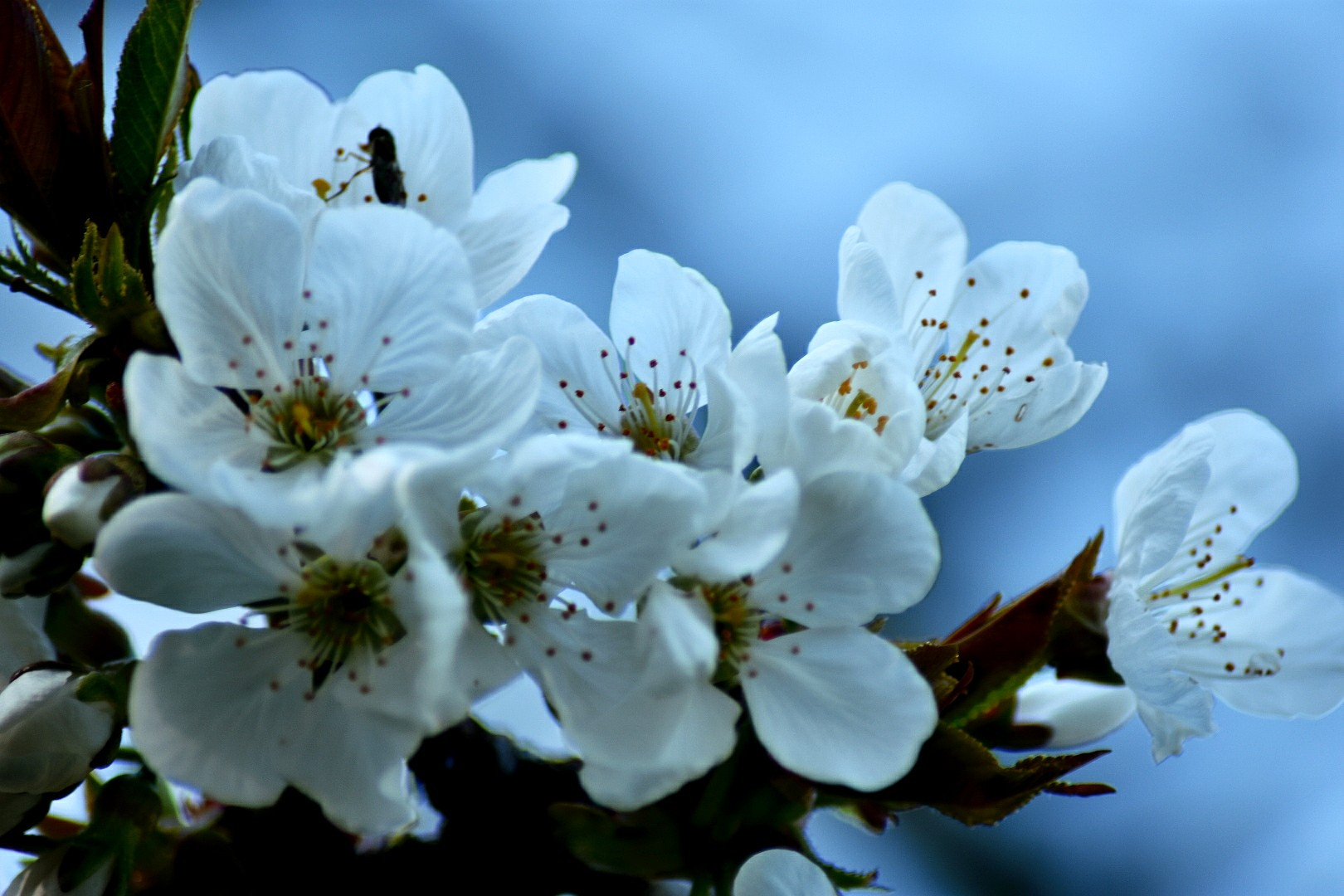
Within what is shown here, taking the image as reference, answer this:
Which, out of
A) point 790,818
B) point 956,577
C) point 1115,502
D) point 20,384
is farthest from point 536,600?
point 956,577

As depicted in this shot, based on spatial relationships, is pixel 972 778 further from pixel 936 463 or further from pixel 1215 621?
pixel 1215 621

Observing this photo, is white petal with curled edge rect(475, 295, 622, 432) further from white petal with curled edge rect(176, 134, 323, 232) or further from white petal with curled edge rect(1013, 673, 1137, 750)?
white petal with curled edge rect(1013, 673, 1137, 750)

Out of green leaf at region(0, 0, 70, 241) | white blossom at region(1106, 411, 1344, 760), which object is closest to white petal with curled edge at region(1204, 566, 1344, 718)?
white blossom at region(1106, 411, 1344, 760)

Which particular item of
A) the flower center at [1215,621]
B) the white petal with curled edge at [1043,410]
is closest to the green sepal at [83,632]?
the white petal with curled edge at [1043,410]

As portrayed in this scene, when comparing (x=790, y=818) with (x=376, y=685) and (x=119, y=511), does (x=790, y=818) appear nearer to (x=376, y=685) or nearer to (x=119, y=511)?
(x=376, y=685)

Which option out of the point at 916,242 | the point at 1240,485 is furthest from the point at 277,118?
the point at 1240,485

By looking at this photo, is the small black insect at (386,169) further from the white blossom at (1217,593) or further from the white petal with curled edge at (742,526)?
the white blossom at (1217,593)
